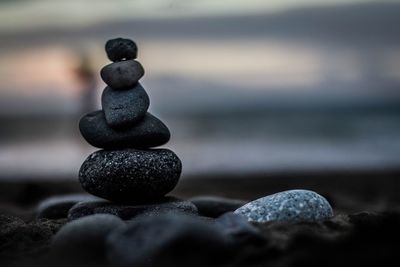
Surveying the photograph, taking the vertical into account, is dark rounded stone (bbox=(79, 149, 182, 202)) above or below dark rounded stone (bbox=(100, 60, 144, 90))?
below

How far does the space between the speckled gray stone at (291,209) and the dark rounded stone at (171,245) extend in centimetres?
152

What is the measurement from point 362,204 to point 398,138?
54.9 ft

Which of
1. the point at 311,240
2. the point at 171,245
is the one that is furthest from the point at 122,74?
the point at 311,240

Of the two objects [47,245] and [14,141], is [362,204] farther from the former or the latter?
[14,141]

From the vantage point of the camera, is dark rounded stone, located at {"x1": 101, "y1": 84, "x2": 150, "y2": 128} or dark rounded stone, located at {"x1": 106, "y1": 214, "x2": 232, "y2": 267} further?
dark rounded stone, located at {"x1": 101, "y1": 84, "x2": 150, "y2": 128}

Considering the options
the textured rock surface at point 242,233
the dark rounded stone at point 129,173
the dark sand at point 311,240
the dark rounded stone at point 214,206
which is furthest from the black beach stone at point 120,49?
the textured rock surface at point 242,233

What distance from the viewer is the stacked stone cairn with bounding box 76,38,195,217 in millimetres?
7633

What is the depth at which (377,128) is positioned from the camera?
34.3 meters

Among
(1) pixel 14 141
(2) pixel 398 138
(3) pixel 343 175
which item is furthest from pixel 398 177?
(1) pixel 14 141

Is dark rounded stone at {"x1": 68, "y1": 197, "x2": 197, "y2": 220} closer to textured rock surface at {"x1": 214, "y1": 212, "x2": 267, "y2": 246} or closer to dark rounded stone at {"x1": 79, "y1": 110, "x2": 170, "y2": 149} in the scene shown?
dark rounded stone at {"x1": 79, "y1": 110, "x2": 170, "y2": 149}

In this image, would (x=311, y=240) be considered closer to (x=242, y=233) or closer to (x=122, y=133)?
(x=242, y=233)

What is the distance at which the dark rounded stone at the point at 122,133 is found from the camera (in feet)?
25.7

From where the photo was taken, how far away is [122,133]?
7.88 meters

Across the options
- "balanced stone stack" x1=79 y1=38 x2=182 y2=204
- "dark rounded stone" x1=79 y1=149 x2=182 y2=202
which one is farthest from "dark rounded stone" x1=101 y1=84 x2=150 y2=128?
"dark rounded stone" x1=79 y1=149 x2=182 y2=202
